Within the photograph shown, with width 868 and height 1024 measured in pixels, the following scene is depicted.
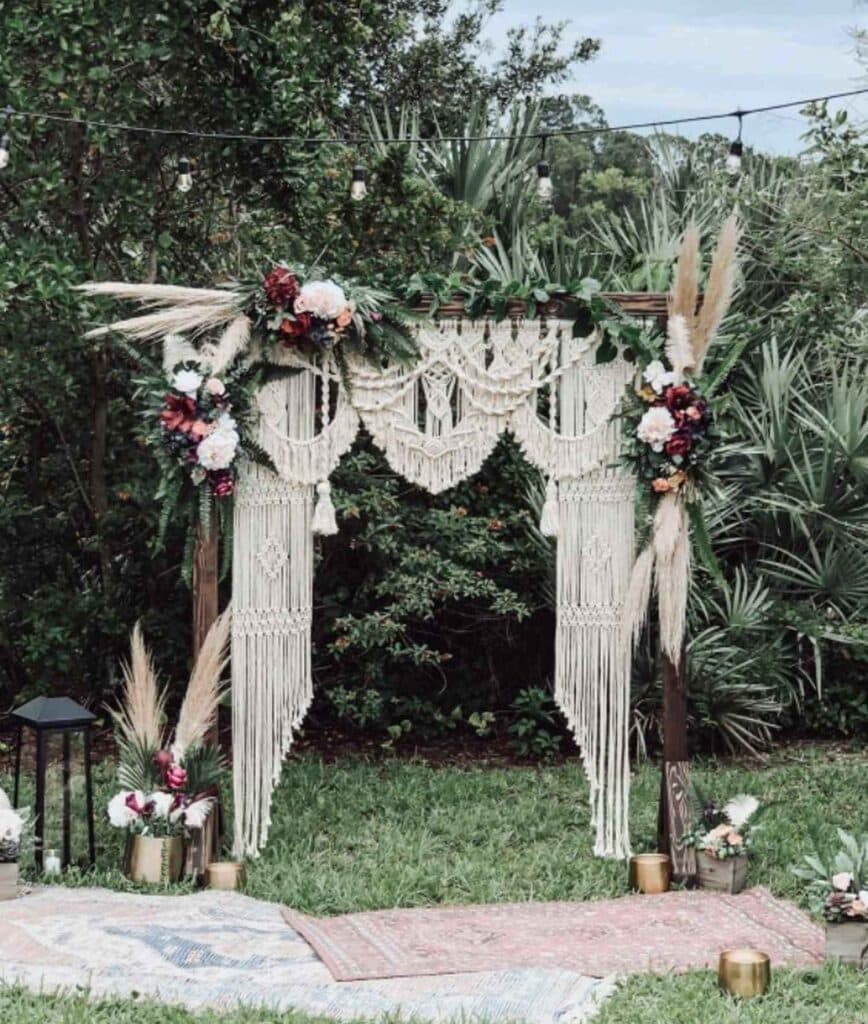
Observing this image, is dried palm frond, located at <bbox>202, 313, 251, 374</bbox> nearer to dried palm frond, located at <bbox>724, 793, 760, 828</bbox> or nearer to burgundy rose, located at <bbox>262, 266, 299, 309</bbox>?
burgundy rose, located at <bbox>262, 266, 299, 309</bbox>

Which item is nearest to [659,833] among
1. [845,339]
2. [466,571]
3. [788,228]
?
[466,571]

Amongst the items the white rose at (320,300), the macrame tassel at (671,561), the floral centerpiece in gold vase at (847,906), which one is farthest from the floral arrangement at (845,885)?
the white rose at (320,300)

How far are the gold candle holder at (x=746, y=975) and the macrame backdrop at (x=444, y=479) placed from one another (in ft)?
5.04

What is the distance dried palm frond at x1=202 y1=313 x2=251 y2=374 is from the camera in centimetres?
521

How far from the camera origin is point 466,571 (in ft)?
23.9

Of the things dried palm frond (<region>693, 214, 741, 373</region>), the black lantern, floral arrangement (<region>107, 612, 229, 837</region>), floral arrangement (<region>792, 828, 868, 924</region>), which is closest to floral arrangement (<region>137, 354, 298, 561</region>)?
floral arrangement (<region>107, 612, 229, 837</region>)

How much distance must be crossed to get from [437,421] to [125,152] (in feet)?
8.37

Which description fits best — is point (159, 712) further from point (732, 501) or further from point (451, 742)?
point (732, 501)

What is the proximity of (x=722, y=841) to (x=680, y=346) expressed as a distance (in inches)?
68.1

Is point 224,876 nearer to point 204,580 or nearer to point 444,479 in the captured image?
point 204,580

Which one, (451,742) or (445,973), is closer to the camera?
(445,973)

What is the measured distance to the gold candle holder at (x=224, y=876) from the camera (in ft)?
16.5

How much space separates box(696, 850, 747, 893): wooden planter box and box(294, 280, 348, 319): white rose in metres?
2.29

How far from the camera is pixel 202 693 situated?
5254mm
